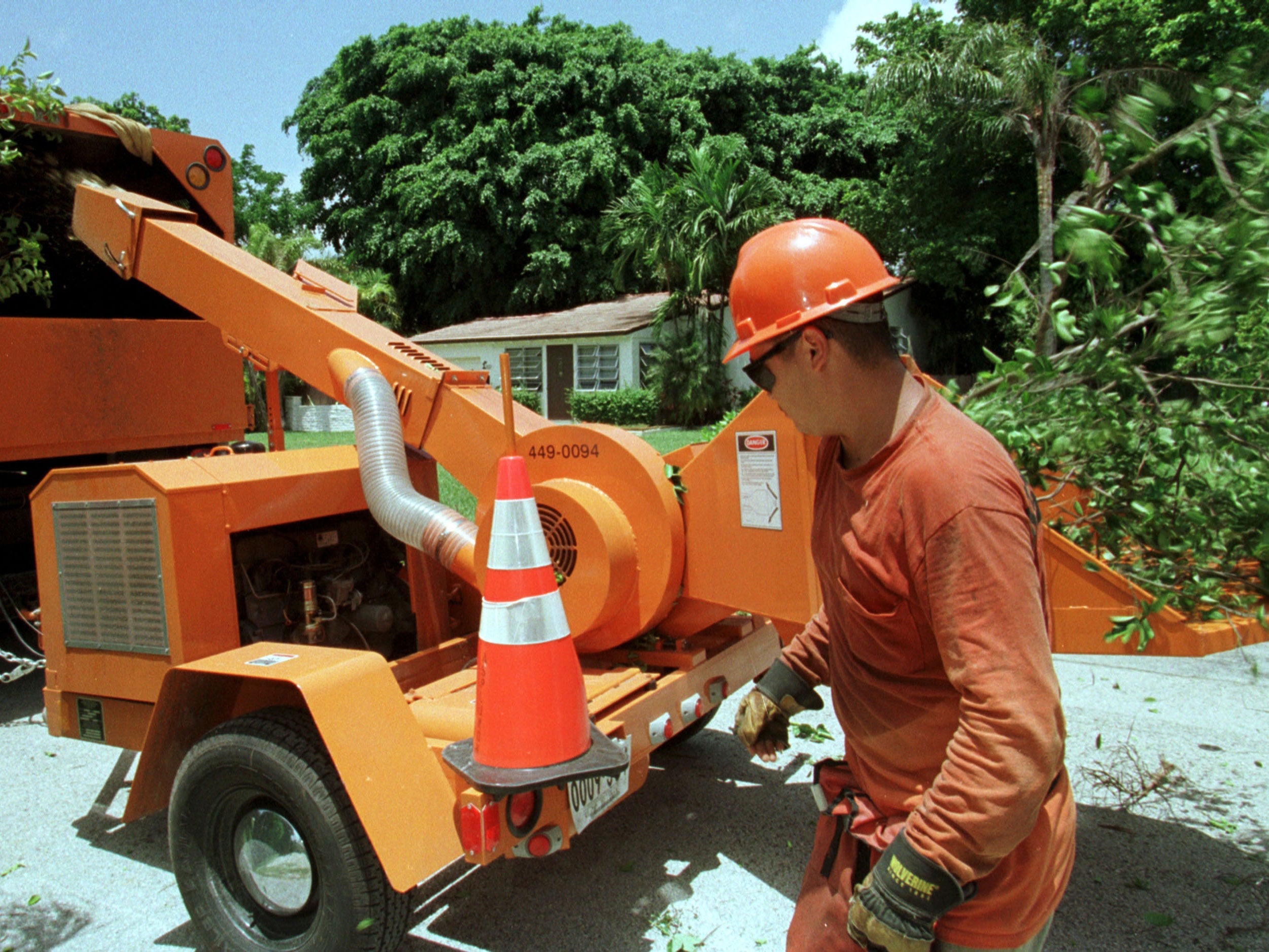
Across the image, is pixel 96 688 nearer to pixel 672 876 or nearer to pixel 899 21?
pixel 672 876

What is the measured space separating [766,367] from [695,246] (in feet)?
74.2

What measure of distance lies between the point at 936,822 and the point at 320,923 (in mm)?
2194

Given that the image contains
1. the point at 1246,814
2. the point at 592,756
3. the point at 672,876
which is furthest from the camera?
the point at 1246,814

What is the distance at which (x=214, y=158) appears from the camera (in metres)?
5.98

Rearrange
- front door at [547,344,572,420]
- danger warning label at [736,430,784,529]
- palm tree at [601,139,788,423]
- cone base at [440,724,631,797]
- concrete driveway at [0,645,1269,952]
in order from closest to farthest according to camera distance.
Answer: cone base at [440,724,631,797], danger warning label at [736,430,784,529], concrete driveway at [0,645,1269,952], palm tree at [601,139,788,423], front door at [547,344,572,420]

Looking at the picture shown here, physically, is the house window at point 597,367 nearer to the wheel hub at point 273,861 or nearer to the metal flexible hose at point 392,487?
the metal flexible hose at point 392,487

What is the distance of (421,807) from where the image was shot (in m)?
2.75

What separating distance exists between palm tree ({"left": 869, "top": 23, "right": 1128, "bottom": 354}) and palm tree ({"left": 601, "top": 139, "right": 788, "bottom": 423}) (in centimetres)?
405

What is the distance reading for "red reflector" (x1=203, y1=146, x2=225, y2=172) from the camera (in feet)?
19.5

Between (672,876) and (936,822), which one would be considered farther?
(672,876)

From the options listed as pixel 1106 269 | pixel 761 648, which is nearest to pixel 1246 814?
pixel 761 648

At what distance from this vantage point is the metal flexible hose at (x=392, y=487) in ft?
11.4

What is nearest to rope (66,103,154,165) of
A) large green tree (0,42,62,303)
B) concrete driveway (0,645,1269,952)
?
large green tree (0,42,62,303)

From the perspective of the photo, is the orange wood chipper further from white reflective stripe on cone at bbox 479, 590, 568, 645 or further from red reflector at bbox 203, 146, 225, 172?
red reflector at bbox 203, 146, 225, 172
